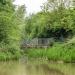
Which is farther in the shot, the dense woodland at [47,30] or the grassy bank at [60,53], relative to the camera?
the dense woodland at [47,30]

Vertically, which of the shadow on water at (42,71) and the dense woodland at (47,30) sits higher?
the dense woodland at (47,30)

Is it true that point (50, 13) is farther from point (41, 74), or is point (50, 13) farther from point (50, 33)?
point (41, 74)

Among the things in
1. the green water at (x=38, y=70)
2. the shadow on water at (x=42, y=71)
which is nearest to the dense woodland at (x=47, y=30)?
the green water at (x=38, y=70)

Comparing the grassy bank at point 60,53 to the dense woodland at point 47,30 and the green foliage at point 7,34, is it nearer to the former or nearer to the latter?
the dense woodland at point 47,30

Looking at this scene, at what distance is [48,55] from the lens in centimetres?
3391

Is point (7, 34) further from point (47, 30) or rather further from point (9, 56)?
point (47, 30)

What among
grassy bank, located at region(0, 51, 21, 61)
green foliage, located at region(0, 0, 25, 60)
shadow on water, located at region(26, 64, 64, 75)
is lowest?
shadow on water, located at region(26, 64, 64, 75)

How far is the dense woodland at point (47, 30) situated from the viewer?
107 feet

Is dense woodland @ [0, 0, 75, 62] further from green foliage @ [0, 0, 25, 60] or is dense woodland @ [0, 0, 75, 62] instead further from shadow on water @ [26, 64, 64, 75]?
shadow on water @ [26, 64, 64, 75]

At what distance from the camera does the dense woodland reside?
1289 inches

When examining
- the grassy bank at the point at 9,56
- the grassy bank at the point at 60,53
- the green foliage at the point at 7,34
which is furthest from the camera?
the green foliage at the point at 7,34

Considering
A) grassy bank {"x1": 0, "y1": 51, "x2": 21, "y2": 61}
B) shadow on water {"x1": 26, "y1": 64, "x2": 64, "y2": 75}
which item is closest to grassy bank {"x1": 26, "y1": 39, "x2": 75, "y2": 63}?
grassy bank {"x1": 0, "y1": 51, "x2": 21, "y2": 61}

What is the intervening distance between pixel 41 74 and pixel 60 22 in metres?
21.7

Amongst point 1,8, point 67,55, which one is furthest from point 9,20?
point 67,55
